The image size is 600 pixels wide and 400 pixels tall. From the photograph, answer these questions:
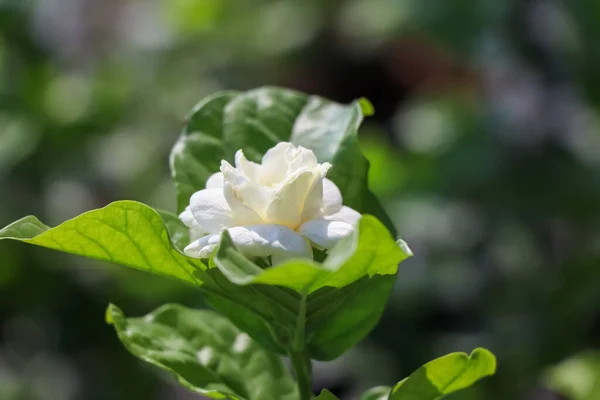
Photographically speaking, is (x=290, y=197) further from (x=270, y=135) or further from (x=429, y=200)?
(x=429, y=200)

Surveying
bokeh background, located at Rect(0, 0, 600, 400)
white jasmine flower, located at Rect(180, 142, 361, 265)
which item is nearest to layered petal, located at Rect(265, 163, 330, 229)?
white jasmine flower, located at Rect(180, 142, 361, 265)

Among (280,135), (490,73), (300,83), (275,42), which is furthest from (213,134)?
(300,83)

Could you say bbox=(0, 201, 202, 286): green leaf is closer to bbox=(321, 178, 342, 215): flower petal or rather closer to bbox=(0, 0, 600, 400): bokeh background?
bbox=(321, 178, 342, 215): flower petal

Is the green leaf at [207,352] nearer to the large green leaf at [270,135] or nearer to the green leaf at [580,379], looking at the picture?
the large green leaf at [270,135]

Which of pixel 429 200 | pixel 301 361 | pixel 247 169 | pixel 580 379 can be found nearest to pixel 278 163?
pixel 247 169

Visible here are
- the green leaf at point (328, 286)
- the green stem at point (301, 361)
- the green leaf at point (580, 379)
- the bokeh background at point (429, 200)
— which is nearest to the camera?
the green leaf at point (328, 286)

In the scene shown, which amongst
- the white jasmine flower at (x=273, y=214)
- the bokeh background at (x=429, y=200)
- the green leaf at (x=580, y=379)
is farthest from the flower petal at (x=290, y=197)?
the bokeh background at (x=429, y=200)
